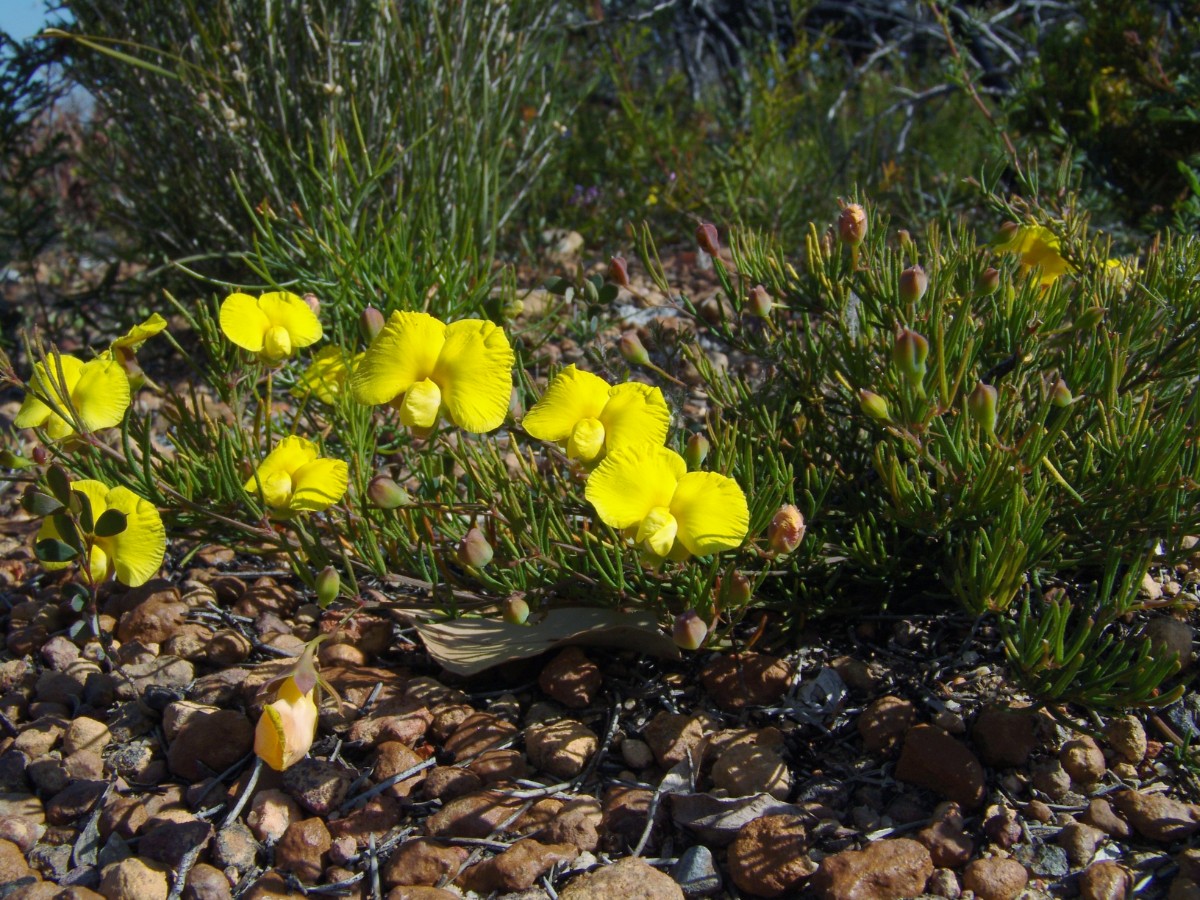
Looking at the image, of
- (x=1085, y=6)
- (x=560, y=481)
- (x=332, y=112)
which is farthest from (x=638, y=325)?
(x=1085, y=6)

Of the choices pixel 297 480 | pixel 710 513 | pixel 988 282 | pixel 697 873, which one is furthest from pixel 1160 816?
pixel 297 480

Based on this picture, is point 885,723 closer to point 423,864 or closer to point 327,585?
point 423,864

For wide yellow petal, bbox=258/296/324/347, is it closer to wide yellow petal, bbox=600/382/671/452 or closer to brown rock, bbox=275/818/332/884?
wide yellow petal, bbox=600/382/671/452

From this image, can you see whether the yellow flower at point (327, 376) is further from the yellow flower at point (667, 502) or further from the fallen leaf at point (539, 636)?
the yellow flower at point (667, 502)

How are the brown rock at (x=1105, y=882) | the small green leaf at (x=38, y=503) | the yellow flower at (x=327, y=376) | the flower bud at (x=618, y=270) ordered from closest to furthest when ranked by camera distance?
the brown rock at (x=1105, y=882), the small green leaf at (x=38, y=503), the flower bud at (x=618, y=270), the yellow flower at (x=327, y=376)

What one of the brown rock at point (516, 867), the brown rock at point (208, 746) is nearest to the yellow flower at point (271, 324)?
the brown rock at point (208, 746)
